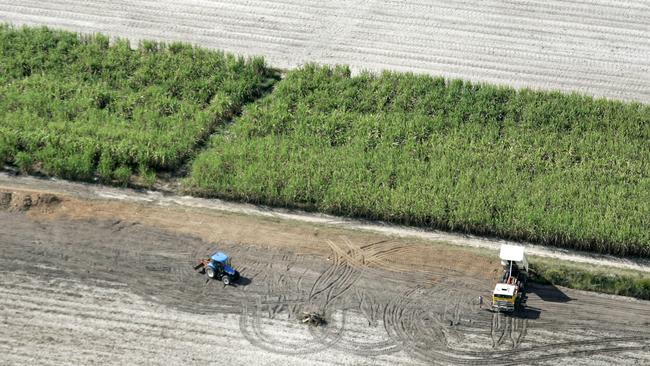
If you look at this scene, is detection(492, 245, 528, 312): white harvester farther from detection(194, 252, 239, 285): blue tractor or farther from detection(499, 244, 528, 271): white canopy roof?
detection(194, 252, 239, 285): blue tractor

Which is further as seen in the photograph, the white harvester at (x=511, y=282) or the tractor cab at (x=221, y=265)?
the tractor cab at (x=221, y=265)

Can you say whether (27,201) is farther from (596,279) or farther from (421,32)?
(421,32)

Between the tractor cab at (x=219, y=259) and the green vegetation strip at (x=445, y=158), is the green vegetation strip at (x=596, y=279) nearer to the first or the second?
the green vegetation strip at (x=445, y=158)

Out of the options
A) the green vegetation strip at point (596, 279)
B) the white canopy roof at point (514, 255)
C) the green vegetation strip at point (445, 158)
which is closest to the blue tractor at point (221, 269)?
the green vegetation strip at point (445, 158)

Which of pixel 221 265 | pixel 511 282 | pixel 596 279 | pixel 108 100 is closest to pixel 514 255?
pixel 511 282

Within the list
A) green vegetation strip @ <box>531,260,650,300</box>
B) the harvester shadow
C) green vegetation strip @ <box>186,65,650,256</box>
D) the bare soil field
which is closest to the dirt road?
green vegetation strip @ <box>186,65,650,256</box>
